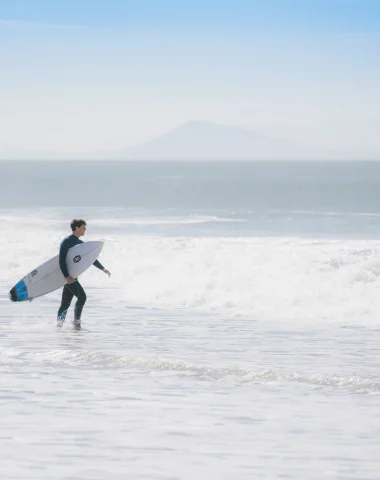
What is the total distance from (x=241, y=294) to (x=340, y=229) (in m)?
26.5

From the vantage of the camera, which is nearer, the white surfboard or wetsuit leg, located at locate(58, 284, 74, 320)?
wetsuit leg, located at locate(58, 284, 74, 320)

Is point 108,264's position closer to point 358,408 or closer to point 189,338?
point 189,338

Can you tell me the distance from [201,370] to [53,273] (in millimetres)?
5470

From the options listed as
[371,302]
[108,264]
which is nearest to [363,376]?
[371,302]

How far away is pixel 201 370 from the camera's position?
9859 millimetres

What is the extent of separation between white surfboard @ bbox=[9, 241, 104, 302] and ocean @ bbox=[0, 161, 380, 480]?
0.35 metres

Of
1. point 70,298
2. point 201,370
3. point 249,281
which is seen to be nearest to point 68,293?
point 70,298

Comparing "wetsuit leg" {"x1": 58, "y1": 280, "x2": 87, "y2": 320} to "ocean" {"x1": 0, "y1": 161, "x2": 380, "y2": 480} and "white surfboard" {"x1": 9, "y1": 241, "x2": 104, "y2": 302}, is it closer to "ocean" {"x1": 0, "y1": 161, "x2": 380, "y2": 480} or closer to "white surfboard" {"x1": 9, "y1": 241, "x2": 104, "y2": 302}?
"ocean" {"x1": 0, "y1": 161, "x2": 380, "y2": 480}

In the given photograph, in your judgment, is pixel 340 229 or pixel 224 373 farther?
pixel 340 229

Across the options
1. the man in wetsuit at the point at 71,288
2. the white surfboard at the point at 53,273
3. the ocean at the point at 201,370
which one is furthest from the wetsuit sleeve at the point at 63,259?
the ocean at the point at 201,370

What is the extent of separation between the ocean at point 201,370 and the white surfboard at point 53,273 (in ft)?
1.16

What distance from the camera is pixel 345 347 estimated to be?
11.4m

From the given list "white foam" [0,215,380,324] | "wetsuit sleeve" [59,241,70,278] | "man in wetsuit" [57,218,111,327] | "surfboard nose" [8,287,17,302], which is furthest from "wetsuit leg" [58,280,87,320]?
"white foam" [0,215,380,324]

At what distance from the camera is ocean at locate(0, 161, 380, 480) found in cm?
670
